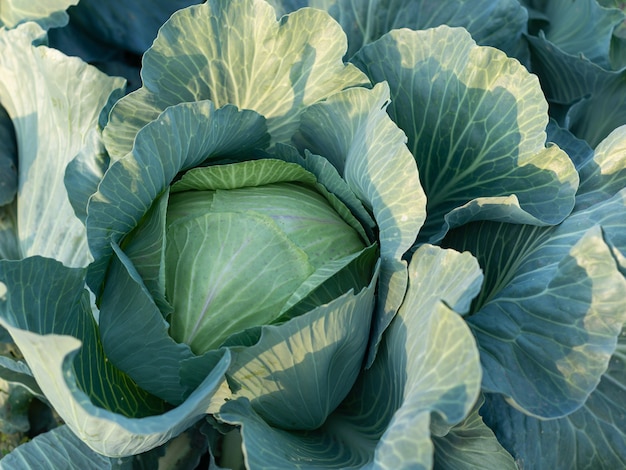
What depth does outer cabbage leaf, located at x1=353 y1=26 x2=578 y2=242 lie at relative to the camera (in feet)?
3.84

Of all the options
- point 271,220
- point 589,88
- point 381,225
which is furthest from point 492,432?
point 589,88

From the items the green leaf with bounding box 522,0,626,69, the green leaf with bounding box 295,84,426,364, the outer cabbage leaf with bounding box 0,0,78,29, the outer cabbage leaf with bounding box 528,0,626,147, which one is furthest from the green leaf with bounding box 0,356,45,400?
the green leaf with bounding box 522,0,626,69

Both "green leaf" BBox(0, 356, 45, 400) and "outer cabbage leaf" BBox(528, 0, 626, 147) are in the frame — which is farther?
"outer cabbage leaf" BBox(528, 0, 626, 147)

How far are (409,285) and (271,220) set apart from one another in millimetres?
267

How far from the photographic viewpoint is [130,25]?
1687 mm

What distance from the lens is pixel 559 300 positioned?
101 cm

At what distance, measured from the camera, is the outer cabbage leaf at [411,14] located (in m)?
1.52

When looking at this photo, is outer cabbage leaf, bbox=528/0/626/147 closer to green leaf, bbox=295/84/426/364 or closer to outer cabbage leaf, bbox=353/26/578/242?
outer cabbage leaf, bbox=353/26/578/242

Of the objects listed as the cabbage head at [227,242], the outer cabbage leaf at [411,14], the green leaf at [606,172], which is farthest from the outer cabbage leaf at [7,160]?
the green leaf at [606,172]

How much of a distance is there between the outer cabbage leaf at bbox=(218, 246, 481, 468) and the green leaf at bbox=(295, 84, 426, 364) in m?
0.03

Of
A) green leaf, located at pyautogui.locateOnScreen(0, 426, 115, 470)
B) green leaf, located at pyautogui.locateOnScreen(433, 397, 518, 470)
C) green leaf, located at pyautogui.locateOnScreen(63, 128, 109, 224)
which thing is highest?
green leaf, located at pyautogui.locateOnScreen(63, 128, 109, 224)

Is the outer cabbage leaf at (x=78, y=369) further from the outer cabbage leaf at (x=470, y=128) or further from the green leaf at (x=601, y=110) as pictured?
the green leaf at (x=601, y=110)

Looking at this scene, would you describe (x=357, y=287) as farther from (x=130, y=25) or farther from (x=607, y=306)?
(x=130, y=25)

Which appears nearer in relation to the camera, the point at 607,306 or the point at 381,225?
the point at 607,306
